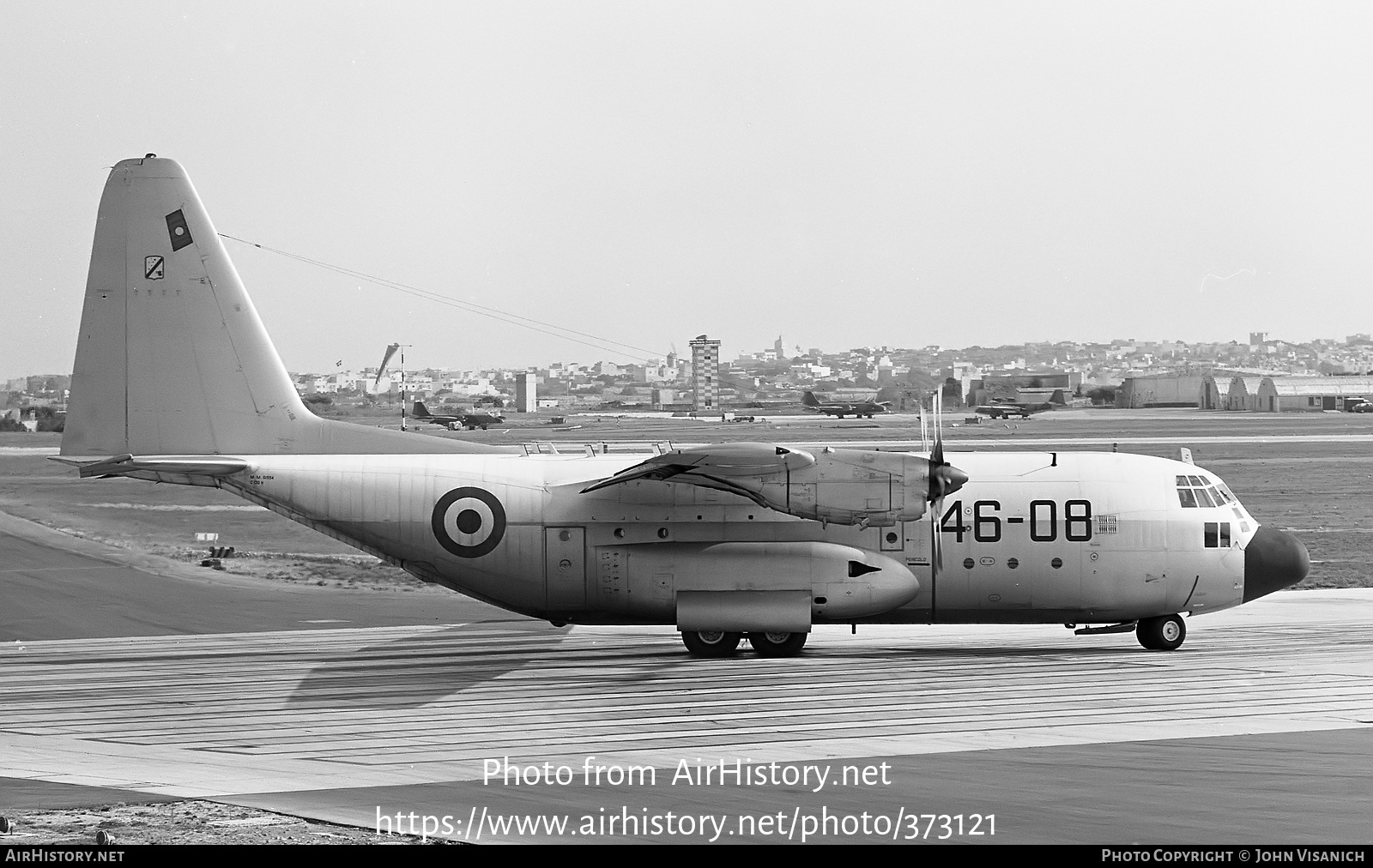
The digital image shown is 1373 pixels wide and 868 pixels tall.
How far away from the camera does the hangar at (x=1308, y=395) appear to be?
10506 cm

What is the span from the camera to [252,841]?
10.3m

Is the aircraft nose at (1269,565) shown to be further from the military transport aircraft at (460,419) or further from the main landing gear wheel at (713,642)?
the military transport aircraft at (460,419)

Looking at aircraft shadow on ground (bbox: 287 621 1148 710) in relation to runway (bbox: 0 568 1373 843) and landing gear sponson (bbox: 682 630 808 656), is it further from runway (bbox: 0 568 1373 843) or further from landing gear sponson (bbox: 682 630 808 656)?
landing gear sponson (bbox: 682 630 808 656)

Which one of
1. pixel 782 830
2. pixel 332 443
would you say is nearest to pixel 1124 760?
pixel 782 830

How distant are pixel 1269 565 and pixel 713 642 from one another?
9.64 metres

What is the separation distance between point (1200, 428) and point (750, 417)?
41.8 m

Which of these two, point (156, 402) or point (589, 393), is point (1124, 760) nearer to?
point (156, 402)

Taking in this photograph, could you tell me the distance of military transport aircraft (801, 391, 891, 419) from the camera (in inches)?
2088

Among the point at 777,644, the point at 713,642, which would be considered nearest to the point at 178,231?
the point at 713,642

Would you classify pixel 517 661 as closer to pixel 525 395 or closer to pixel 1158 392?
pixel 525 395

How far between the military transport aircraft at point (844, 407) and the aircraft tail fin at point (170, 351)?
101 feet

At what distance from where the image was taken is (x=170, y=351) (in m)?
23.3

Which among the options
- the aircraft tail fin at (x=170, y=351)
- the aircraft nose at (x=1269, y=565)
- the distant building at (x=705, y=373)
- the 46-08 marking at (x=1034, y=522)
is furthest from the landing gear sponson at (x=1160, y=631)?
the distant building at (x=705, y=373)

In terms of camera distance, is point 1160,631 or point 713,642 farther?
point 1160,631
